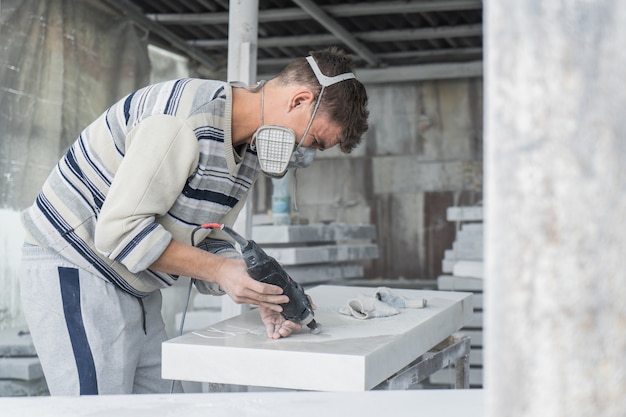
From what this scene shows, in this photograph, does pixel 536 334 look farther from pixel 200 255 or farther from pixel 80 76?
pixel 80 76

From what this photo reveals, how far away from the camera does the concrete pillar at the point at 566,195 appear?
2.12 ft

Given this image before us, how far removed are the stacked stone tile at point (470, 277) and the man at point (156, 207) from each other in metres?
3.96

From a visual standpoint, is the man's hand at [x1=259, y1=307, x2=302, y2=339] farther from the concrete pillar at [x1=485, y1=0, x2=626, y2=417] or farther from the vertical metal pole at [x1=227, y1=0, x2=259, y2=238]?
the vertical metal pole at [x1=227, y1=0, x2=259, y2=238]

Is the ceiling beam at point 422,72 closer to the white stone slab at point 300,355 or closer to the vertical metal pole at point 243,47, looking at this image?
the vertical metal pole at point 243,47

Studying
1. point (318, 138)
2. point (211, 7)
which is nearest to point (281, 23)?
point (211, 7)

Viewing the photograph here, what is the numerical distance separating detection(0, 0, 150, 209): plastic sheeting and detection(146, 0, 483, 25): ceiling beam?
2.62ft

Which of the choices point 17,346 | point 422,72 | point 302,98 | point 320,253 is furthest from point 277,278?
point 422,72

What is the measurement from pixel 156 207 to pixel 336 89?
29.1 inches

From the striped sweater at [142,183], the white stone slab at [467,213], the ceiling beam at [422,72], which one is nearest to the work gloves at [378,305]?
the striped sweater at [142,183]

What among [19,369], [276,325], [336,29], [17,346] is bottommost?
[19,369]

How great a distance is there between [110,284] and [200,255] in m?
0.39

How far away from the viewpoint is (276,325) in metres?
2.55

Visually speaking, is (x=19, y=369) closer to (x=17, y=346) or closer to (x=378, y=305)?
(x=17, y=346)

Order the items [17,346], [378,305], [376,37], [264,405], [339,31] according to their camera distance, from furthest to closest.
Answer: [376,37] < [339,31] < [17,346] < [378,305] < [264,405]
